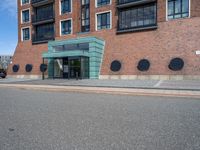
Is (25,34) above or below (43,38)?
above

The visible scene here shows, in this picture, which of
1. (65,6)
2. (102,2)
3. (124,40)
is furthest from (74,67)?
(65,6)

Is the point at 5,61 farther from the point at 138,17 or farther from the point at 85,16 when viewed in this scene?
the point at 138,17

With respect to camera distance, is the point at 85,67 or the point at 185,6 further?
the point at 85,67

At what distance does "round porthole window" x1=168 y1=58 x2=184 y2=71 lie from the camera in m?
23.5

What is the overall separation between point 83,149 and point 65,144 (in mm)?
474

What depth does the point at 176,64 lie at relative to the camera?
2370cm

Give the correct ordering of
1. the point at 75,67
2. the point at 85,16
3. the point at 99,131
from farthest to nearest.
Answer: the point at 85,16 < the point at 75,67 < the point at 99,131

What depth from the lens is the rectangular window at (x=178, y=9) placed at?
24641 mm

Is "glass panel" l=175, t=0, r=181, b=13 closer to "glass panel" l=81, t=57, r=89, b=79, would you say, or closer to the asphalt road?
"glass panel" l=81, t=57, r=89, b=79

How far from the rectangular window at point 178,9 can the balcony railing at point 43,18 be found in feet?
63.6

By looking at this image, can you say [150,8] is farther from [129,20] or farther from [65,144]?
[65,144]

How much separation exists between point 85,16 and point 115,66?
34.7 feet

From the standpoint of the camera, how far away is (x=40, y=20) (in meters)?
36.7

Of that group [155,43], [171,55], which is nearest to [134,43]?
[155,43]
